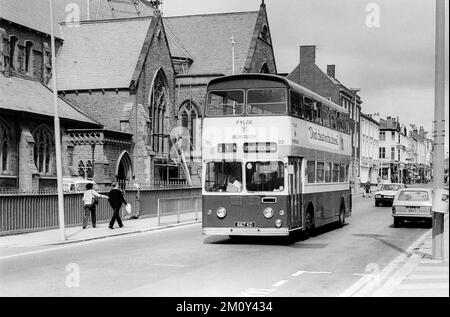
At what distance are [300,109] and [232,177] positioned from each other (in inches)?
111

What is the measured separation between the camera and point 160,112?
167 ft

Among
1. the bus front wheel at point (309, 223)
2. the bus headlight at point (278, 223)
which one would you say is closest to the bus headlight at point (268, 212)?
the bus headlight at point (278, 223)

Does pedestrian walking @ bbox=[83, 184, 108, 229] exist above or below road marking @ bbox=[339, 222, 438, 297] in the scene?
above

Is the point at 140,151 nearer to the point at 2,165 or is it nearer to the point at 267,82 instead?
the point at 2,165

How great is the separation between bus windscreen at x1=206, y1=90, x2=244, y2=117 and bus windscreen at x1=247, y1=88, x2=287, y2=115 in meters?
0.25

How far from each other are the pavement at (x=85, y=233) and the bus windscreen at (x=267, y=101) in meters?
6.60

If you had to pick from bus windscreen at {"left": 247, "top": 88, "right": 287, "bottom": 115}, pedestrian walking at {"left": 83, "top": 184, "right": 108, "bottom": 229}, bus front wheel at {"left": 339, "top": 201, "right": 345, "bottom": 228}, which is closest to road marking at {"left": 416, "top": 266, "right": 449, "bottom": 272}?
bus windscreen at {"left": 247, "top": 88, "right": 287, "bottom": 115}

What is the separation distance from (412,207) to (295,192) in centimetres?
842

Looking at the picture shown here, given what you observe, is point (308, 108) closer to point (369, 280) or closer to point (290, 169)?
point (290, 169)

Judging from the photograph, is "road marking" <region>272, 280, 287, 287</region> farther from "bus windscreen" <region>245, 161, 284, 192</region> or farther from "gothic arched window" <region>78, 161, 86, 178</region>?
"gothic arched window" <region>78, 161, 86, 178</region>

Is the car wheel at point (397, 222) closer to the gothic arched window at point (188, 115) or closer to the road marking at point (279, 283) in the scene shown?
the road marking at point (279, 283)

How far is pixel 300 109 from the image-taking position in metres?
18.0

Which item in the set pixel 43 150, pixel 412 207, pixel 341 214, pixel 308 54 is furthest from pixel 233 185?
pixel 308 54

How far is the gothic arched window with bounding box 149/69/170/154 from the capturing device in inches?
1938
